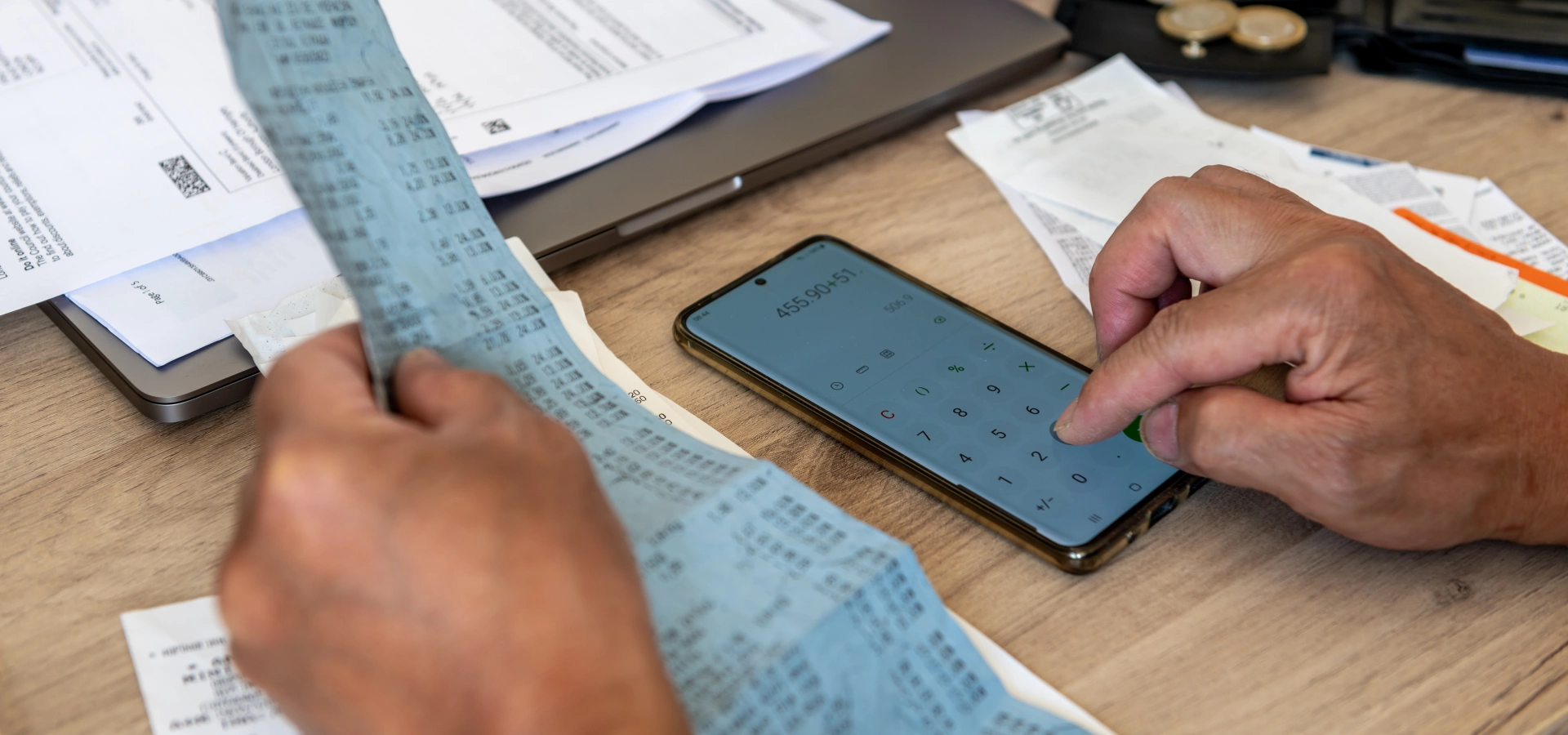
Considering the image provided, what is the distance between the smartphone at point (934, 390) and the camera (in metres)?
0.50

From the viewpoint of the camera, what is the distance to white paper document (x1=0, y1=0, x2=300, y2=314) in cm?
61

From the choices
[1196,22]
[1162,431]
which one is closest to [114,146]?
[1162,431]

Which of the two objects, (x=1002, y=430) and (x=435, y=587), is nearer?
(x=435, y=587)

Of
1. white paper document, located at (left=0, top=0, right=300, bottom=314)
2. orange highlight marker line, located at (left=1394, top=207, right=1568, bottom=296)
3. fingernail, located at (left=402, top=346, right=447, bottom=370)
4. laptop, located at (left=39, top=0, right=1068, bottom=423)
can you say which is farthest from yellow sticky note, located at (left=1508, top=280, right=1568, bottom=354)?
white paper document, located at (left=0, top=0, right=300, bottom=314)

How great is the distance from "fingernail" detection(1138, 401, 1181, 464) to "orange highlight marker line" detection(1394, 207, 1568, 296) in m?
0.32

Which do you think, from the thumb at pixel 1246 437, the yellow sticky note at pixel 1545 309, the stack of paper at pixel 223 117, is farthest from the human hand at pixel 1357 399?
the stack of paper at pixel 223 117

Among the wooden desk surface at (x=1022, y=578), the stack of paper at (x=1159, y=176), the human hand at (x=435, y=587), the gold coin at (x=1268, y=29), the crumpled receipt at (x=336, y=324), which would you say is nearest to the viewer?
the human hand at (x=435, y=587)

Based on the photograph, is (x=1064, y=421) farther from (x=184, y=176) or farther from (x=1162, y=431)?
(x=184, y=176)

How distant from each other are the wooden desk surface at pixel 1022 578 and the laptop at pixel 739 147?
3 centimetres

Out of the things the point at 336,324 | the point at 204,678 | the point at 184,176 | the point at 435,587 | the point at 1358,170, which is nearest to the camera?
the point at 435,587

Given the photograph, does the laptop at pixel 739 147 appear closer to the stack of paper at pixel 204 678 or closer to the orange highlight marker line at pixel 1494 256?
the stack of paper at pixel 204 678

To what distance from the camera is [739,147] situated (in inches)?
29.0

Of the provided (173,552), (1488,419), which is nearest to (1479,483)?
(1488,419)

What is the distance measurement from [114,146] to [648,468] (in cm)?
45
